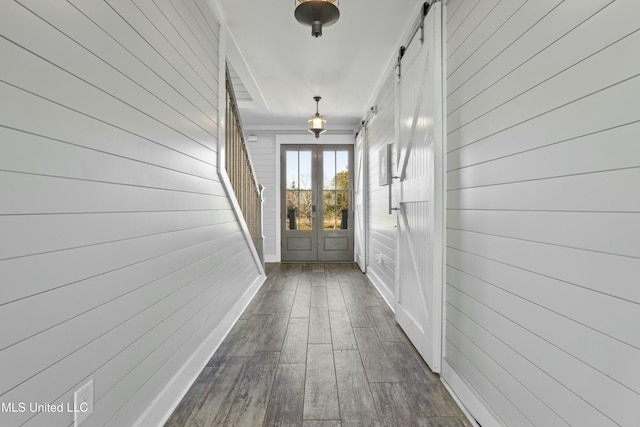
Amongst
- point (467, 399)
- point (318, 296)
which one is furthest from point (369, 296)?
point (467, 399)

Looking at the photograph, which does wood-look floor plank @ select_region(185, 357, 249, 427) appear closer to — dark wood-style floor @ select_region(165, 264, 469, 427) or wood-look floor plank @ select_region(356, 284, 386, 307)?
dark wood-style floor @ select_region(165, 264, 469, 427)

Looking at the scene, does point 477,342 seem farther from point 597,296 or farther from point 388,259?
point 388,259

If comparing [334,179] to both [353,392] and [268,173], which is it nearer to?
[268,173]

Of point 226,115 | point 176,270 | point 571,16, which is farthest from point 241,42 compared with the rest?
point 571,16

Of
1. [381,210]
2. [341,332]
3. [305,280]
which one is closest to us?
[341,332]

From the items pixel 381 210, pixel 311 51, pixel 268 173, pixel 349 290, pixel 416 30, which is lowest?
pixel 349 290

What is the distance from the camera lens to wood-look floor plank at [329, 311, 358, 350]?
2.50 meters

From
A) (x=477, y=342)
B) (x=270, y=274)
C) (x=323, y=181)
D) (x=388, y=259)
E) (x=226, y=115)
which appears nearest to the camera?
(x=477, y=342)

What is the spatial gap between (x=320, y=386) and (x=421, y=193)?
55.0 inches

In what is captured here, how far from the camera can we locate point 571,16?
104 cm

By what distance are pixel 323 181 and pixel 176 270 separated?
4509 millimetres

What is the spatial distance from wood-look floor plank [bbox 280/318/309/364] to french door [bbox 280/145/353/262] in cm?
321

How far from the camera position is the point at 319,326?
9.52ft

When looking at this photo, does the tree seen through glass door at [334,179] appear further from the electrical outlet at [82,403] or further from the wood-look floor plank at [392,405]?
the electrical outlet at [82,403]
